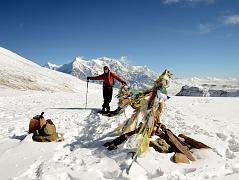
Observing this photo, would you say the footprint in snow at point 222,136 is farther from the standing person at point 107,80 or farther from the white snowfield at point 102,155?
the standing person at point 107,80

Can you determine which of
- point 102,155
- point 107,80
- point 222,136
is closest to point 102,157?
point 102,155

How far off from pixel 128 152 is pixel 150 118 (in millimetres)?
1214

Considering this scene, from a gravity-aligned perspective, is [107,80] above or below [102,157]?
above

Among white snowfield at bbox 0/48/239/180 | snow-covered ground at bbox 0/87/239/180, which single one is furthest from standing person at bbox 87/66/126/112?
snow-covered ground at bbox 0/87/239/180

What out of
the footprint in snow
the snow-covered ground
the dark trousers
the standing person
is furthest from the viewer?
the dark trousers

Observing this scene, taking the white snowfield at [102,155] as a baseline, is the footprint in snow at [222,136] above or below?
above

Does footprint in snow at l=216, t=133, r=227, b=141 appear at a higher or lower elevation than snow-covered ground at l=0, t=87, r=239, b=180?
higher

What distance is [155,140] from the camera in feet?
28.6

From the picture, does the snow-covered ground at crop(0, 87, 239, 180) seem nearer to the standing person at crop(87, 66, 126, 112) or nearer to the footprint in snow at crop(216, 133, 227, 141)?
the footprint in snow at crop(216, 133, 227, 141)

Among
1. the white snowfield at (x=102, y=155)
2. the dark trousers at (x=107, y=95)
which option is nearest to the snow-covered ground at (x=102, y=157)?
the white snowfield at (x=102, y=155)

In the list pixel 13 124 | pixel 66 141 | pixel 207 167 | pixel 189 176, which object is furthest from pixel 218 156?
pixel 13 124

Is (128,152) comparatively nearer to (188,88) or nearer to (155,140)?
(155,140)

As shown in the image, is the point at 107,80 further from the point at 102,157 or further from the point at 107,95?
the point at 102,157

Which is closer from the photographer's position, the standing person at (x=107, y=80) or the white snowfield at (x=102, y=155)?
the white snowfield at (x=102, y=155)
